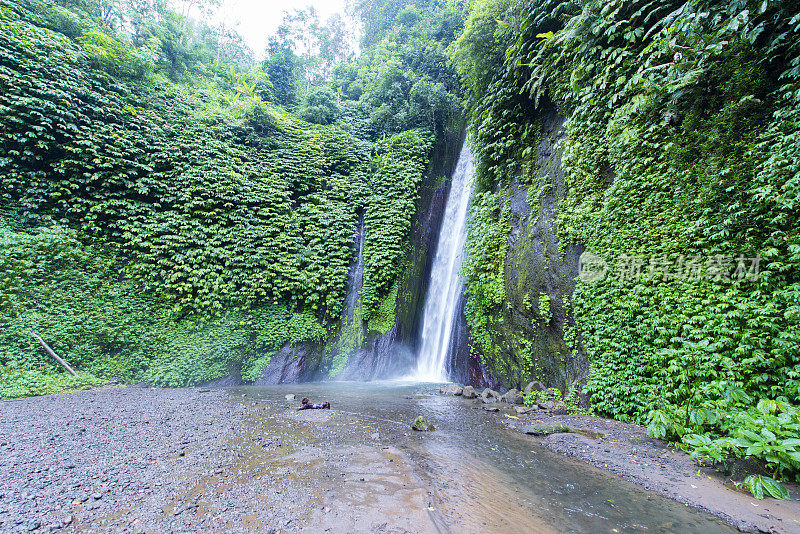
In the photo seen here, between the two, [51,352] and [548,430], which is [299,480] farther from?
[51,352]

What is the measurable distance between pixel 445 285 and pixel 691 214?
618cm

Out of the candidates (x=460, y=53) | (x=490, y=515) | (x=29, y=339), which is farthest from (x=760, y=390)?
(x=29, y=339)

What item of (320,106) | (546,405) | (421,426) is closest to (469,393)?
(546,405)

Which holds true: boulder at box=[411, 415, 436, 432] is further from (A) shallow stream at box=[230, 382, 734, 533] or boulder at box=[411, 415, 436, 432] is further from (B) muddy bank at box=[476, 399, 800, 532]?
(B) muddy bank at box=[476, 399, 800, 532]

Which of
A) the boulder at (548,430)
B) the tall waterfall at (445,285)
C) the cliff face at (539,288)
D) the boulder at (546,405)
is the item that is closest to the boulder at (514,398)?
the boulder at (546,405)

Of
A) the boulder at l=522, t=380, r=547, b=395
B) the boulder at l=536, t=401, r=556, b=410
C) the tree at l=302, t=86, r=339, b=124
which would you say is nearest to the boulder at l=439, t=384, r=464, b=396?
the boulder at l=522, t=380, r=547, b=395

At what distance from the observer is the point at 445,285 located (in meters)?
9.40

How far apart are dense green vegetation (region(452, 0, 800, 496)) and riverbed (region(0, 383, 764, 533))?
1.32 metres

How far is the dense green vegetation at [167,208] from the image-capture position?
7.49 m

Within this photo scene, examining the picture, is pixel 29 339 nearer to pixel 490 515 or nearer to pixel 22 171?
pixel 22 171

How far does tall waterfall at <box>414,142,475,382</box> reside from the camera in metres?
8.68

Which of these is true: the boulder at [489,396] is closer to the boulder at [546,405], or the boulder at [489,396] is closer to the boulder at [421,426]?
the boulder at [546,405]

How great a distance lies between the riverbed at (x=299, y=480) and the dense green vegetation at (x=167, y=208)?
3.90 meters

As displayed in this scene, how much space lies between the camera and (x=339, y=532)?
1794 millimetres
